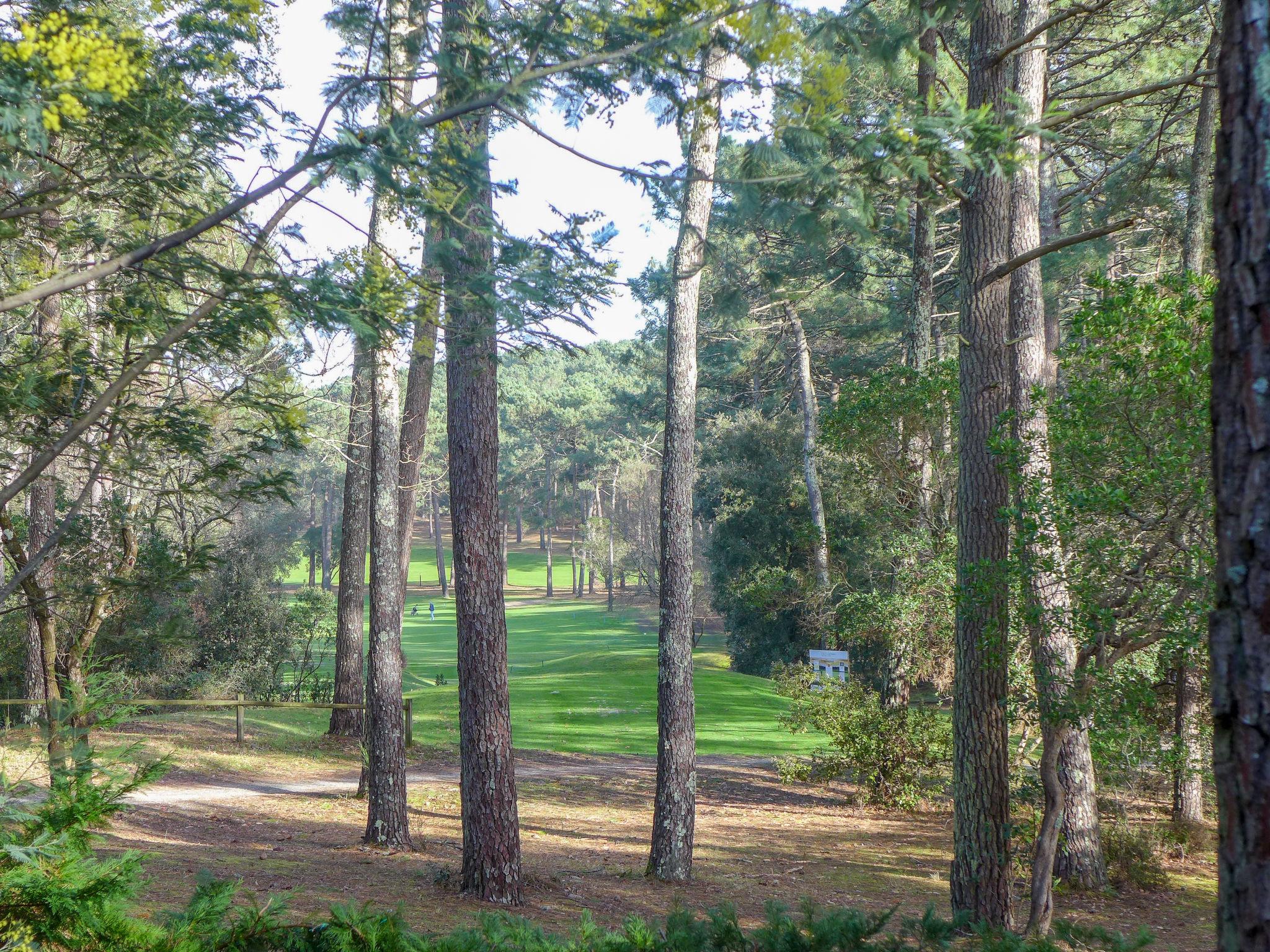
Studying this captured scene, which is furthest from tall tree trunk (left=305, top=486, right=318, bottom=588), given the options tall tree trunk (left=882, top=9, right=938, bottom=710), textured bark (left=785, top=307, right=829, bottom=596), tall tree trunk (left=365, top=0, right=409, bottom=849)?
tall tree trunk (left=365, top=0, right=409, bottom=849)

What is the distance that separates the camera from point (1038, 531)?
6.81 m

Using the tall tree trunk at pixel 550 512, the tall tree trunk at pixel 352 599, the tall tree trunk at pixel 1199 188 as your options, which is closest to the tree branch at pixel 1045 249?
the tall tree trunk at pixel 1199 188

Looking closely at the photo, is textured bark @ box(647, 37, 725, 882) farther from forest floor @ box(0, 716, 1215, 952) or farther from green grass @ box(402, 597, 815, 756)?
green grass @ box(402, 597, 815, 756)

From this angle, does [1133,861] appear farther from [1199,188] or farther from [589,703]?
[589,703]

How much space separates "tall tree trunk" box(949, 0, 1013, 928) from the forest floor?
1.83ft

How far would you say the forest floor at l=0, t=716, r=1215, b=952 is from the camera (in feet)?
25.7

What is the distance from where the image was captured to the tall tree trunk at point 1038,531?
6438 mm

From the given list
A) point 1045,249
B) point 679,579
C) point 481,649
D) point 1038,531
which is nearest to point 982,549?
point 1038,531

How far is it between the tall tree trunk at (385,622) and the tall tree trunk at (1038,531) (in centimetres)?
583

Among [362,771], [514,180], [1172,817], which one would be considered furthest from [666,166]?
[1172,817]

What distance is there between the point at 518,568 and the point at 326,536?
17.7 m

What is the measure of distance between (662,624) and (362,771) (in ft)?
17.4

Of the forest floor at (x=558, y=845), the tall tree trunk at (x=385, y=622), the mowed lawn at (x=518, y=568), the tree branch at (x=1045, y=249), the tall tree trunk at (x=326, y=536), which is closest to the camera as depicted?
the tree branch at (x=1045, y=249)

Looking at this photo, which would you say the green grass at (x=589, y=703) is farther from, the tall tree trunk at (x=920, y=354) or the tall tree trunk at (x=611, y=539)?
the tall tree trunk at (x=611, y=539)
